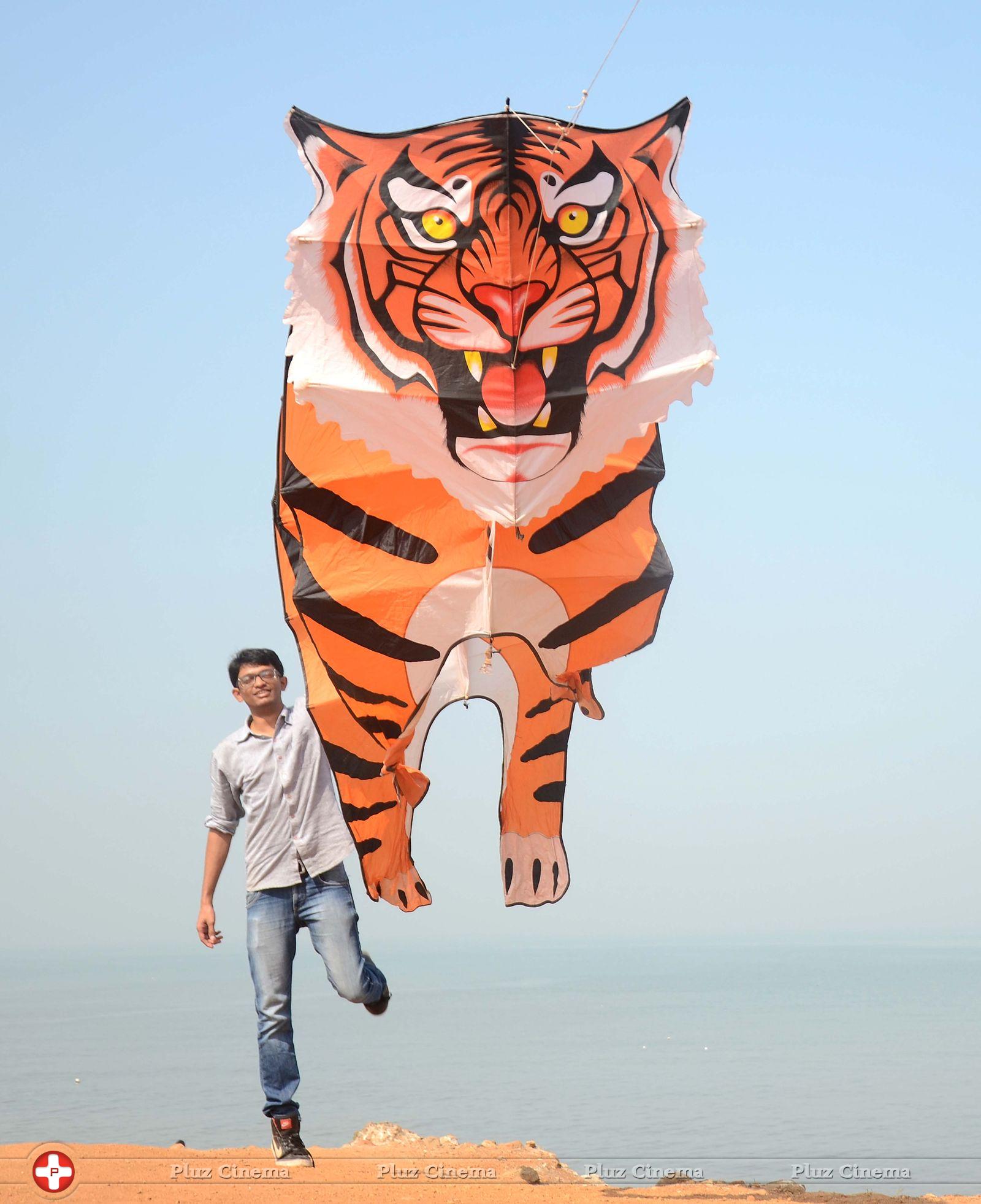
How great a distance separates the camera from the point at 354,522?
6.40 metres

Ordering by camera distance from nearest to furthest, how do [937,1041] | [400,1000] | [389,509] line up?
[389,509] < [937,1041] < [400,1000]

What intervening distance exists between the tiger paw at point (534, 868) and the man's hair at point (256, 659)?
2152 millimetres

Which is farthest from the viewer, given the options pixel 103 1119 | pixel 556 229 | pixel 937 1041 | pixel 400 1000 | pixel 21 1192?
pixel 400 1000

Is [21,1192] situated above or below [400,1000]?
above

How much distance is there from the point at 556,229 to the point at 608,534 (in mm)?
1487

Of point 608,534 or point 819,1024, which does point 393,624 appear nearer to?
point 608,534

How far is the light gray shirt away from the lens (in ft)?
18.1

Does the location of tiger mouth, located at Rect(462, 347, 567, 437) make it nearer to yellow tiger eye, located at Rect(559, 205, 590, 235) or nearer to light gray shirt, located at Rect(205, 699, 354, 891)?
yellow tiger eye, located at Rect(559, 205, 590, 235)

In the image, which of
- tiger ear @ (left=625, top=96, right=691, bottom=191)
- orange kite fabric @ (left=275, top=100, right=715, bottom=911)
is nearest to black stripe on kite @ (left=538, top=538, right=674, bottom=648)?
orange kite fabric @ (left=275, top=100, right=715, bottom=911)

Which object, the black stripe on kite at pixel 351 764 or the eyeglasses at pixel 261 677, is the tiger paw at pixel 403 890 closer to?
the black stripe on kite at pixel 351 764

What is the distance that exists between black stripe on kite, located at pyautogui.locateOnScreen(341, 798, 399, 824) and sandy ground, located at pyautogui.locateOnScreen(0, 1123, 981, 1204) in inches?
Answer: 58.1

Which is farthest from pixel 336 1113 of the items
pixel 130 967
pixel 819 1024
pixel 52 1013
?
pixel 130 967

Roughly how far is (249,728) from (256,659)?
0.29 m

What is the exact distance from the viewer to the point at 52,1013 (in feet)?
74.9
